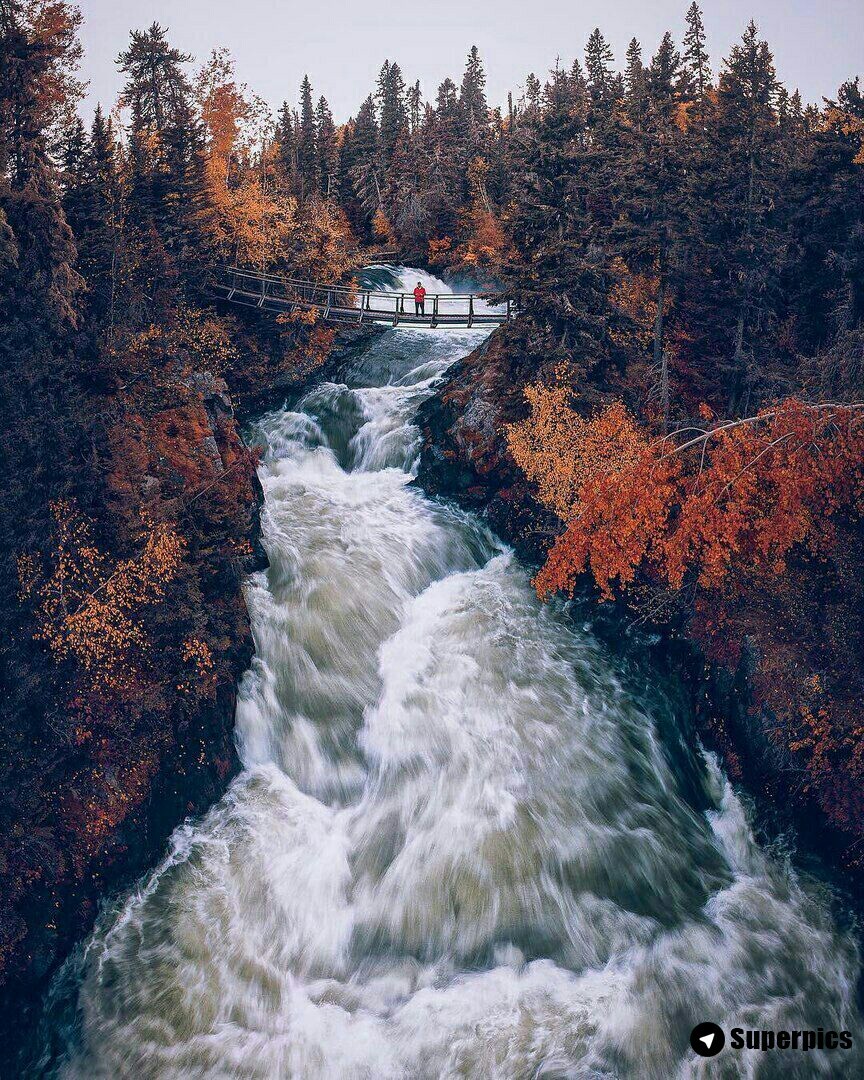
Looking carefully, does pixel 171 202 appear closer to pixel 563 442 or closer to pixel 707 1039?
pixel 563 442

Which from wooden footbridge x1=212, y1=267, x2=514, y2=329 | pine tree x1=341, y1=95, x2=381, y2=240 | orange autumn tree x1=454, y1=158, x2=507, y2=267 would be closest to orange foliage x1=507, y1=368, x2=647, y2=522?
wooden footbridge x1=212, y1=267, x2=514, y2=329

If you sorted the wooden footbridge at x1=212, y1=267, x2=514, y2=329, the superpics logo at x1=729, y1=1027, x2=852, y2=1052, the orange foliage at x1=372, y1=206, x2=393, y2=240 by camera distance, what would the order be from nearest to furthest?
1. the superpics logo at x1=729, y1=1027, x2=852, y2=1052
2. the wooden footbridge at x1=212, y1=267, x2=514, y2=329
3. the orange foliage at x1=372, y1=206, x2=393, y2=240

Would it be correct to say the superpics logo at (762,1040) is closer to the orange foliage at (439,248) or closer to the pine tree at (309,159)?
the orange foliage at (439,248)

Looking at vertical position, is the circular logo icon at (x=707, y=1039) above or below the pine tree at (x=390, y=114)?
below


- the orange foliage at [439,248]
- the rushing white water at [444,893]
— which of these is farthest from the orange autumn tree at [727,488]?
the orange foliage at [439,248]

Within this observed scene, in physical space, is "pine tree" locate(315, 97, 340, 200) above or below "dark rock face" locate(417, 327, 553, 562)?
above

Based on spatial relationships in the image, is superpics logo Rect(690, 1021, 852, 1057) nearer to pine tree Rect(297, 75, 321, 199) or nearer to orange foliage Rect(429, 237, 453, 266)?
orange foliage Rect(429, 237, 453, 266)

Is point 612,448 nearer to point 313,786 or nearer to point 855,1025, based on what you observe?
point 313,786

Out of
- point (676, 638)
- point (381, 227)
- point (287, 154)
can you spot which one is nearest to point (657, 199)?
point (676, 638)
